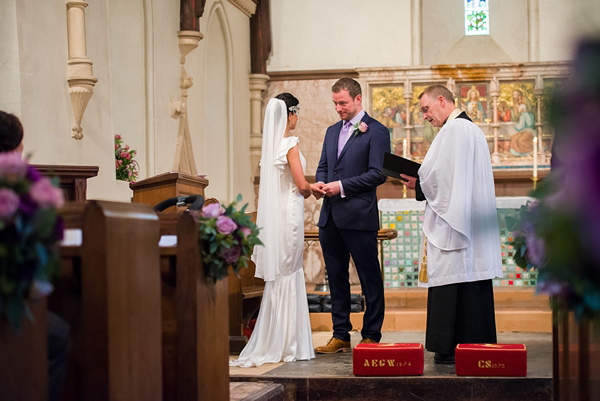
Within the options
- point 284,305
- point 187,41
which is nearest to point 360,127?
point 284,305

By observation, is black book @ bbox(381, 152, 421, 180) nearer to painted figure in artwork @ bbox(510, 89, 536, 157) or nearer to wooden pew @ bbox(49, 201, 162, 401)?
wooden pew @ bbox(49, 201, 162, 401)

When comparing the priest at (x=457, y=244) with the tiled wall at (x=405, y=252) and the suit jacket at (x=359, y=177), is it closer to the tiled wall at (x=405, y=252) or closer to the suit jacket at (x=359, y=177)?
the suit jacket at (x=359, y=177)

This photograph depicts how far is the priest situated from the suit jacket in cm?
38

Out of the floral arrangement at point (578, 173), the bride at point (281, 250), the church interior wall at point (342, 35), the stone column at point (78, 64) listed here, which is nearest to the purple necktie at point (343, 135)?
the bride at point (281, 250)

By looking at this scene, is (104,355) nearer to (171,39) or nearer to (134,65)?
(134,65)

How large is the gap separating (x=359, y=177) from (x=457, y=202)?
26.5 inches

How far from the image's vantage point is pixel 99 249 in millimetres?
2238

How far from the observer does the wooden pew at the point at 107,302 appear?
2230mm

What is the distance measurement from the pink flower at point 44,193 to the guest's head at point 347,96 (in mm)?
3638

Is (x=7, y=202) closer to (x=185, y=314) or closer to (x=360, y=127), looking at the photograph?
(x=185, y=314)

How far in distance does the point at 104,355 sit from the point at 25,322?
13.0 inches

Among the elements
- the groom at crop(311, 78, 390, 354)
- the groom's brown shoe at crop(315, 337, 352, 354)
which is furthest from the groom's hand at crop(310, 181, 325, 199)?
the groom's brown shoe at crop(315, 337, 352, 354)

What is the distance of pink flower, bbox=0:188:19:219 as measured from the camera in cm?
174

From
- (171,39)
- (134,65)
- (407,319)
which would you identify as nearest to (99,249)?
(407,319)
